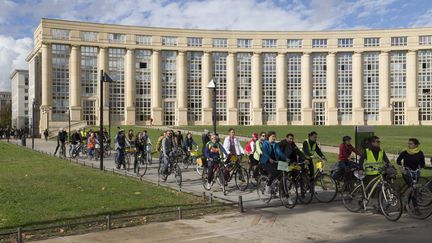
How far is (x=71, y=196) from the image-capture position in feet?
41.7

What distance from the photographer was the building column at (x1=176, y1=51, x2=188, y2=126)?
84.2 m

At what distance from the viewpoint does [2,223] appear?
948cm

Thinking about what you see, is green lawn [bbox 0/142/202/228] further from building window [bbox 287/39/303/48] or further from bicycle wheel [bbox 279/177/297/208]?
building window [bbox 287/39/303/48]

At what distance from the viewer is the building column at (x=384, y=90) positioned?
8644cm

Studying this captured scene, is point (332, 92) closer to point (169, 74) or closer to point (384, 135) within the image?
point (169, 74)

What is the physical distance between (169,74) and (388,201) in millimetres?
76929

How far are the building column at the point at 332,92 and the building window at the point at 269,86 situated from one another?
9.79m

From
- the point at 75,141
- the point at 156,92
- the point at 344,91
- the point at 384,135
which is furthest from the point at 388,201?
the point at 344,91

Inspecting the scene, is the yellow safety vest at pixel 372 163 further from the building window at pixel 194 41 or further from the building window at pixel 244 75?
the building window at pixel 194 41

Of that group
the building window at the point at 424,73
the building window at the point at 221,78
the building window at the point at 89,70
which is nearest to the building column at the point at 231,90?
the building window at the point at 221,78

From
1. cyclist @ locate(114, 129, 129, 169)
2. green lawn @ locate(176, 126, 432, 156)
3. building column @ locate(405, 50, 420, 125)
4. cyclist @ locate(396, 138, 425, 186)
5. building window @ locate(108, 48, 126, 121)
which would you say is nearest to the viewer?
cyclist @ locate(396, 138, 425, 186)

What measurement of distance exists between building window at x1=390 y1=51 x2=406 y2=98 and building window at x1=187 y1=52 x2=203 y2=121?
34.9 metres

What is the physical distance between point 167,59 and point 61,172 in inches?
2665

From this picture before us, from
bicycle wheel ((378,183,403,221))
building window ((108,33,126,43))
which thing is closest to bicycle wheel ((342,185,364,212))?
bicycle wheel ((378,183,403,221))
